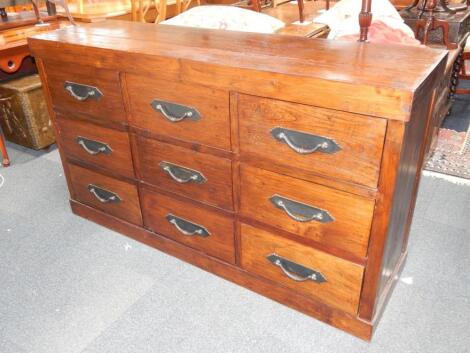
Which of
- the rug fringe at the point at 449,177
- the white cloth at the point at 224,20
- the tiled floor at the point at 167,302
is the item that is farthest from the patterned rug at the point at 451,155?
the white cloth at the point at 224,20

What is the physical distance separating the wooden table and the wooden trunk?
54.9 inches

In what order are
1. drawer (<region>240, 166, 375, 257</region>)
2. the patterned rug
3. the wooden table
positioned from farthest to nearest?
the patterned rug
the wooden table
drawer (<region>240, 166, 375, 257</region>)

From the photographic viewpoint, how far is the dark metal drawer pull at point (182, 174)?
137 centimetres

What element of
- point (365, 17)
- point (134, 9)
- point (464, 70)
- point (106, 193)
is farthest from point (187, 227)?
point (464, 70)

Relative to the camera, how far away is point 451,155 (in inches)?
92.3

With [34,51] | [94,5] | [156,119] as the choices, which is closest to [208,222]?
[156,119]

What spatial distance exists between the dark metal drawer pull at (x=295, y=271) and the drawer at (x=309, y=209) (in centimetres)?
12

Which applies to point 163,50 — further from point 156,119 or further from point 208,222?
point 208,222

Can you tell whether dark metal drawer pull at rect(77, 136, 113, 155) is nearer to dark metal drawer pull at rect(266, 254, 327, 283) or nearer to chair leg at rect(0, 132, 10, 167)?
dark metal drawer pull at rect(266, 254, 327, 283)

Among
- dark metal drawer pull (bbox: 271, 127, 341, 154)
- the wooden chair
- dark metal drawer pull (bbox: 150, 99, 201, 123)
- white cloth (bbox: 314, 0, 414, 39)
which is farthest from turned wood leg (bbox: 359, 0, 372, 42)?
the wooden chair

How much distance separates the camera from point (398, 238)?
1.35 meters

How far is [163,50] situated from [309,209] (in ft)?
2.12

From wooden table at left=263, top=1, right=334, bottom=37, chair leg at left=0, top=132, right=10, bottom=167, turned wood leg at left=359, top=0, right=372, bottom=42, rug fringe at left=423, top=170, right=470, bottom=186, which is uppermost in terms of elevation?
turned wood leg at left=359, top=0, right=372, bottom=42

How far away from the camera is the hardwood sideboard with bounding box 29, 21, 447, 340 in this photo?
102cm
